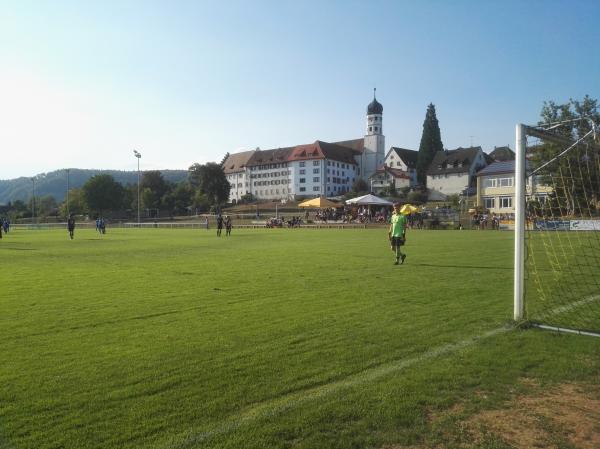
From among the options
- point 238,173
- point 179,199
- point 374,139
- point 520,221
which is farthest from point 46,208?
point 520,221

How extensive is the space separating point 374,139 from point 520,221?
118803 mm

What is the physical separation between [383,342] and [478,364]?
118 cm

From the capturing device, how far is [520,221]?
6.75 m

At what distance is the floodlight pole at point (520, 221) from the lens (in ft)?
22.2

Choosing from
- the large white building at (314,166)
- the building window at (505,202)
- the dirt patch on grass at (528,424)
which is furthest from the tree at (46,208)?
the dirt patch on grass at (528,424)

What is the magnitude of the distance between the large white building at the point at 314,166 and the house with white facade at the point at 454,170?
25248 mm

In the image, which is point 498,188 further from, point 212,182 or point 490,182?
point 212,182

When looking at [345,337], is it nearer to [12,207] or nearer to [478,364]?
[478,364]

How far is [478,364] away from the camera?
5.02 metres

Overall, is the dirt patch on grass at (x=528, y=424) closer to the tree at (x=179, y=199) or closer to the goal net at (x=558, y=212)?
the goal net at (x=558, y=212)

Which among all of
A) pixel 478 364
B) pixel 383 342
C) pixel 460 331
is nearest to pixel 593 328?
pixel 460 331

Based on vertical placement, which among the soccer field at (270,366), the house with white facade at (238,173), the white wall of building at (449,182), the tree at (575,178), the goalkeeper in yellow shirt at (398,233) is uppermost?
the house with white facade at (238,173)

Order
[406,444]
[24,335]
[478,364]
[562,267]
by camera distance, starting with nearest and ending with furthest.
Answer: [406,444]
[478,364]
[24,335]
[562,267]

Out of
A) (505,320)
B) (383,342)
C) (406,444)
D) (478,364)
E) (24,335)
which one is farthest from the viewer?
(505,320)
